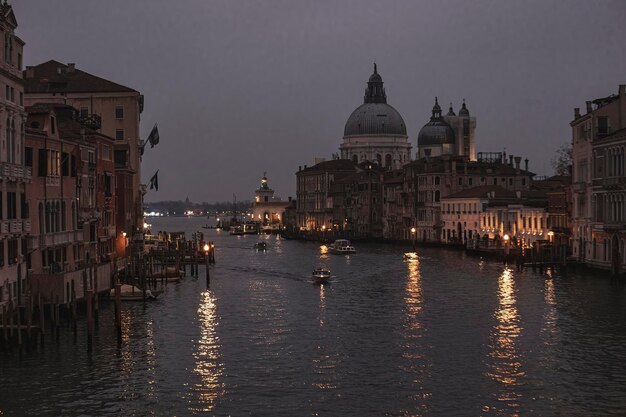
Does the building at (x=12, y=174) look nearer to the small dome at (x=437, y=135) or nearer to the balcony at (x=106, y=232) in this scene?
the balcony at (x=106, y=232)

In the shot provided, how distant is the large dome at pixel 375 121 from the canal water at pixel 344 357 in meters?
130

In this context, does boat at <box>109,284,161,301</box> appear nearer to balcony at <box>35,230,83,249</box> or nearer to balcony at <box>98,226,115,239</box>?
balcony at <box>98,226,115,239</box>

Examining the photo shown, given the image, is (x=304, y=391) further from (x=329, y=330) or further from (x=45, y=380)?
(x=329, y=330)

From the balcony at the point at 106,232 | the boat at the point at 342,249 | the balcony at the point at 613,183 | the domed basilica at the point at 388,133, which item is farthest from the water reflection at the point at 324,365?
the domed basilica at the point at 388,133

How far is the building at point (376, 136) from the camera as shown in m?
180

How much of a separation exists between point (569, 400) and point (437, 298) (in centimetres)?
2217

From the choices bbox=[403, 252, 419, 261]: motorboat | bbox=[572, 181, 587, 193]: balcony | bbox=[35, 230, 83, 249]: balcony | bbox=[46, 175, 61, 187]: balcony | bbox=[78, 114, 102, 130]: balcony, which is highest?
bbox=[78, 114, 102, 130]: balcony

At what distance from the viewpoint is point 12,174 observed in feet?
106

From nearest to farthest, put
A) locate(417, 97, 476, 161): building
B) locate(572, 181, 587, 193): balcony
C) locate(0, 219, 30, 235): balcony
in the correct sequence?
locate(0, 219, 30, 235): balcony
locate(572, 181, 587, 193): balcony
locate(417, 97, 476, 161): building

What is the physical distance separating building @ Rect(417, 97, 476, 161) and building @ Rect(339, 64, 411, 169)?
12.4m

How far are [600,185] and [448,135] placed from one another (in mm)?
107325

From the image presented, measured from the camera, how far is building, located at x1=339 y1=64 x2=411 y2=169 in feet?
590

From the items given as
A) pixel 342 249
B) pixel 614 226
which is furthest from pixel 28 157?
pixel 342 249

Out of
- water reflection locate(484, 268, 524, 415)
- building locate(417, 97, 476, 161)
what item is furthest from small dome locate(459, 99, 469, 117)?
water reflection locate(484, 268, 524, 415)
